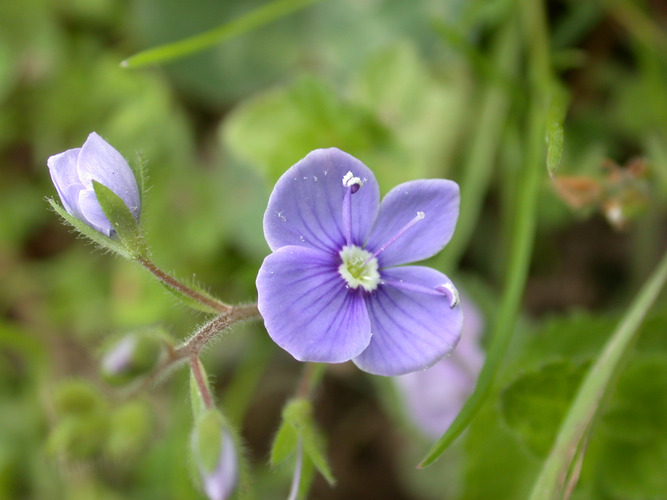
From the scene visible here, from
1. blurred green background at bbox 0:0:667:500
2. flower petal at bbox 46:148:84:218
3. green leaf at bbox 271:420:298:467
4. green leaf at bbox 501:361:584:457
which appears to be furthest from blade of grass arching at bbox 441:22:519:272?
flower petal at bbox 46:148:84:218

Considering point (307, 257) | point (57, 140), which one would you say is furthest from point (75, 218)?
point (57, 140)

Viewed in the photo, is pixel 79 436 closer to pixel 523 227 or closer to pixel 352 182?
pixel 352 182

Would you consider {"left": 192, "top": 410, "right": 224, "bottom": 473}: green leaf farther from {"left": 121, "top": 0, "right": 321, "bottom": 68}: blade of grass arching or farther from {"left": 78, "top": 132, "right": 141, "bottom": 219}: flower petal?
{"left": 121, "top": 0, "right": 321, "bottom": 68}: blade of grass arching

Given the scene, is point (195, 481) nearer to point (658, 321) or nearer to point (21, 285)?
point (658, 321)

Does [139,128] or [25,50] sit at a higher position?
[25,50]

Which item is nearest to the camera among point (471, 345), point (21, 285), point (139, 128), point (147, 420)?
point (147, 420)

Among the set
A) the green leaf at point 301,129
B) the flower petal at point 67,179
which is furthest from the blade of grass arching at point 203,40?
the flower petal at point 67,179

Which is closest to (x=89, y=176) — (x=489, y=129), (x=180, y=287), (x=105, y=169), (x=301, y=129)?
(x=105, y=169)
